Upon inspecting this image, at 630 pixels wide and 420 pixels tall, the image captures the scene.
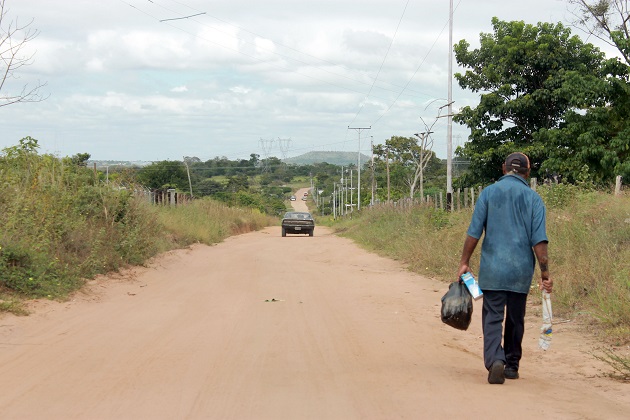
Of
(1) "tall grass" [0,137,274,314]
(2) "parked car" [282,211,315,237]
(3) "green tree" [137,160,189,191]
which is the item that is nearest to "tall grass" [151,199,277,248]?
(2) "parked car" [282,211,315,237]

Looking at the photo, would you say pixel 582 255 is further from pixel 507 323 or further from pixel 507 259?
pixel 507 259

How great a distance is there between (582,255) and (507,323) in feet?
16.2

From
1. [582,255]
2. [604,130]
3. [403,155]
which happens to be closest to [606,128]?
[604,130]

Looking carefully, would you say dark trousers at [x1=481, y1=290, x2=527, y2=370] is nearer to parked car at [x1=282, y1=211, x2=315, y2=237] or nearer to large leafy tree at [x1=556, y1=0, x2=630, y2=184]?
large leafy tree at [x1=556, y1=0, x2=630, y2=184]

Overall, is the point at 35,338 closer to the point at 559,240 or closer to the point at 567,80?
the point at 559,240

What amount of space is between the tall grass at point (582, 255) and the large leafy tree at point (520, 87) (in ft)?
38.8

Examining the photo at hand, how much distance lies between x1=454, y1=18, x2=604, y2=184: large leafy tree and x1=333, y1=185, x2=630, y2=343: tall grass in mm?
11823

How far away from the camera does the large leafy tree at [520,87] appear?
1144 inches

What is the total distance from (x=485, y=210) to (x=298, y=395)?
2.39 meters

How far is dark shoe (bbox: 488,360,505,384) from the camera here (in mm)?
6262

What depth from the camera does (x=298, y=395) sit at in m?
5.89

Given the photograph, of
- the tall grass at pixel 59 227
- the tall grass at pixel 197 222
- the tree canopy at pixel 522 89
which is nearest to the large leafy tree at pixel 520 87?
the tree canopy at pixel 522 89

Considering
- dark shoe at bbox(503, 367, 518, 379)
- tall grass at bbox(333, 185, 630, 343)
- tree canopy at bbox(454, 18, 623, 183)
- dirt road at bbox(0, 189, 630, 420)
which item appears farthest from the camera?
tree canopy at bbox(454, 18, 623, 183)

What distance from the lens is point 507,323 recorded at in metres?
6.62
